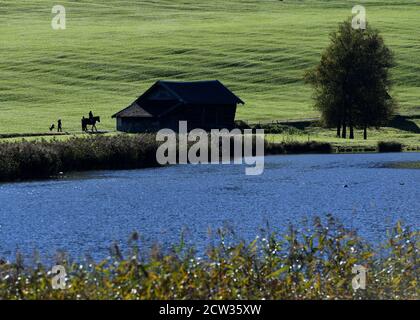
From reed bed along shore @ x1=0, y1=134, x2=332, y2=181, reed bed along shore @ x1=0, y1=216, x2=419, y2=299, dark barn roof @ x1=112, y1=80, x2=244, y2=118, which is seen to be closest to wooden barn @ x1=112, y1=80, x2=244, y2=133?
dark barn roof @ x1=112, y1=80, x2=244, y2=118

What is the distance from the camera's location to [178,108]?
297ft

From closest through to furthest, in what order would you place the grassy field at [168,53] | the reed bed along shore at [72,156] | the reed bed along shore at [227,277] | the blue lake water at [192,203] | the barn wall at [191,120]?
the reed bed along shore at [227,277], the blue lake water at [192,203], the reed bed along shore at [72,156], the barn wall at [191,120], the grassy field at [168,53]

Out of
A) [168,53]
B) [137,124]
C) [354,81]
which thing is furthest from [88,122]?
[168,53]

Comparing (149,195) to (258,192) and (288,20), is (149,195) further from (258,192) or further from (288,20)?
(288,20)

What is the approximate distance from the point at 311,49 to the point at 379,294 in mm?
107399

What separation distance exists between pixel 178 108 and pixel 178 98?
3.05 feet

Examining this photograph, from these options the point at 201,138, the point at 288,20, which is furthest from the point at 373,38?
the point at 288,20

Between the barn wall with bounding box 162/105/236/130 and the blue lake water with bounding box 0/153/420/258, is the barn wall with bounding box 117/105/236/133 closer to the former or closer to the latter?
the barn wall with bounding box 162/105/236/130

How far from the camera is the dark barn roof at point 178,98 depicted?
89.9 metres

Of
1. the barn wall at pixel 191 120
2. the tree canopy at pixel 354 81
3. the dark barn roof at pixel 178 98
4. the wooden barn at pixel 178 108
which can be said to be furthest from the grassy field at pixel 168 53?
the tree canopy at pixel 354 81

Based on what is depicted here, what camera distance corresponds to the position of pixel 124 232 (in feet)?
116

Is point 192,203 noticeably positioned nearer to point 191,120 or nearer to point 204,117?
point 191,120

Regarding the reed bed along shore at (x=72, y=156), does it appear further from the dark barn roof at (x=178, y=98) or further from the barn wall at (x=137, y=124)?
the dark barn roof at (x=178, y=98)

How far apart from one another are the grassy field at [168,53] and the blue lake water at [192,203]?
95.4 ft
